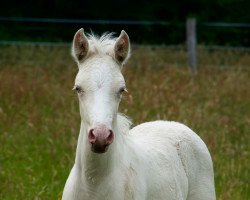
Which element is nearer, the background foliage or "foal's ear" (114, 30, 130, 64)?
"foal's ear" (114, 30, 130, 64)

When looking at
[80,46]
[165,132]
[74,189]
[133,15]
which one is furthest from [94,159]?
[133,15]

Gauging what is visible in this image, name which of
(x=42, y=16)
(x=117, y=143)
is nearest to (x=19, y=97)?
(x=117, y=143)

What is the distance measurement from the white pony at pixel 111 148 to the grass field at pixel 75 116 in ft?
1.08

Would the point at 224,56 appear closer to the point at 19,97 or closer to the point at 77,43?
the point at 19,97

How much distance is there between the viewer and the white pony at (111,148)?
385 centimetres

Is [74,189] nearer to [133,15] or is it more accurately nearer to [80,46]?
[80,46]

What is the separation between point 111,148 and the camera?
419cm

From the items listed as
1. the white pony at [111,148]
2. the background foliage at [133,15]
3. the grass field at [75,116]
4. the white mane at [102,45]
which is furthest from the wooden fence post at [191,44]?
the white mane at [102,45]

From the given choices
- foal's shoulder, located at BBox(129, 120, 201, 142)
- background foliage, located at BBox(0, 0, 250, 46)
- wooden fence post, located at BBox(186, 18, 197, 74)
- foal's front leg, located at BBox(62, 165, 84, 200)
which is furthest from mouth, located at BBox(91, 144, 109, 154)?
background foliage, located at BBox(0, 0, 250, 46)

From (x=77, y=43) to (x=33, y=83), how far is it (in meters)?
6.83

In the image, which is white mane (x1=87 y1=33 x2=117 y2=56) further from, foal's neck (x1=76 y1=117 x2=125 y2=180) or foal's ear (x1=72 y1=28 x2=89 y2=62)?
foal's neck (x1=76 y1=117 x2=125 y2=180)

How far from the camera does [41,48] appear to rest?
1572cm

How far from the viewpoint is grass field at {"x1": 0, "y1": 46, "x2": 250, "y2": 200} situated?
6.70 metres

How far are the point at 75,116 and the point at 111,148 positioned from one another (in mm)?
4616
